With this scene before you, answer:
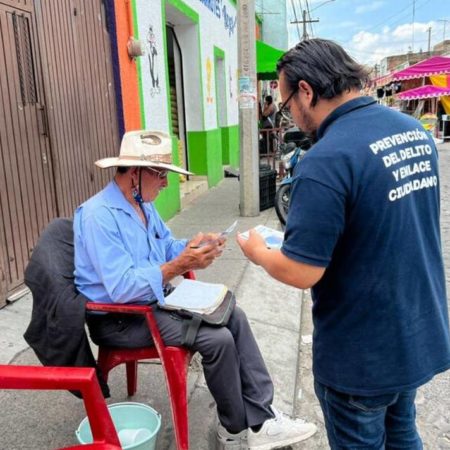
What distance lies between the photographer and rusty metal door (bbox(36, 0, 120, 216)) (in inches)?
161

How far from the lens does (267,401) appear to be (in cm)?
234

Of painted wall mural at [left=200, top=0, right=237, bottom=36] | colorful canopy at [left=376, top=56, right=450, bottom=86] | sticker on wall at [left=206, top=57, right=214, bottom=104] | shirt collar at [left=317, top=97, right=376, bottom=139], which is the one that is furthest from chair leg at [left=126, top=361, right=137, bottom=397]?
colorful canopy at [left=376, top=56, right=450, bottom=86]

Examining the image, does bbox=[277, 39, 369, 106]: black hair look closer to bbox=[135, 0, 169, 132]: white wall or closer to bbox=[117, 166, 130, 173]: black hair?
bbox=[117, 166, 130, 173]: black hair

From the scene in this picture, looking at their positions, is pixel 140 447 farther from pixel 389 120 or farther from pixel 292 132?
pixel 292 132

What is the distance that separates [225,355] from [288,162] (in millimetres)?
5809

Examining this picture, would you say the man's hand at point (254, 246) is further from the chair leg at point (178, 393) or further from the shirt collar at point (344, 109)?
the chair leg at point (178, 393)

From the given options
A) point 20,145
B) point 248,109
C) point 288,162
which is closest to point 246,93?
point 248,109

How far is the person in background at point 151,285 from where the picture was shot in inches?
84.1

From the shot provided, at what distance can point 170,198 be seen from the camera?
691 cm

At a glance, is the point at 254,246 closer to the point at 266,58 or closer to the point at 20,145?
the point at 20,145

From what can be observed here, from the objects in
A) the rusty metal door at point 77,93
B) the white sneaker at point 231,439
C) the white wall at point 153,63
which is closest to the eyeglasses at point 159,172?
the white sneaker at point 231,439

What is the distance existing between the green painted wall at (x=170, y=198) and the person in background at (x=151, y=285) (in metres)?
3.97

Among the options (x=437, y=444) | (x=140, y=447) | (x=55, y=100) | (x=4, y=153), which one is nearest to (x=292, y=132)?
(x=55, y=100)

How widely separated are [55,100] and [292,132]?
511 cm
